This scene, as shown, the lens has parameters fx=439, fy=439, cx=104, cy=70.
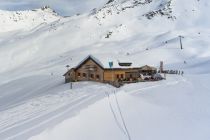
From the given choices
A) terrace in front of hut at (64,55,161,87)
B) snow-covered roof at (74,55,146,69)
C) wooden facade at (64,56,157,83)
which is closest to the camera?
terrace in front of hut at (64,55,161,87)

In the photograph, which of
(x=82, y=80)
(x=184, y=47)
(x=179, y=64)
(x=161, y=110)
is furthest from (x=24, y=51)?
(x=161, y=110)

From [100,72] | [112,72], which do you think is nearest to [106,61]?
[100,72]

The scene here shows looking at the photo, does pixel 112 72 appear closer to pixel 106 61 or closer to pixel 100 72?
pixel 100 72

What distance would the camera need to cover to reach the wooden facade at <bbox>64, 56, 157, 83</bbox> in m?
66.2

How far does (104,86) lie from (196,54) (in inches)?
2285

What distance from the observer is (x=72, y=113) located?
38406 millimetres

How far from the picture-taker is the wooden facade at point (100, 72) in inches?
2608

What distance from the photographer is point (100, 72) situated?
6700cm

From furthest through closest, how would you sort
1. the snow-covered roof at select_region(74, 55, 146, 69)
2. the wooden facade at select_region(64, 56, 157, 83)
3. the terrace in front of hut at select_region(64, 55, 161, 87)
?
the snow-covered roof at select_region(74, 55, 146, 69) → the wooden facade at select_region(64, 56, 157, 83) → the terrace in front of hut at select_region(64, 55, 161, 87)

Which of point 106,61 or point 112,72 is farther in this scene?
point 106,61

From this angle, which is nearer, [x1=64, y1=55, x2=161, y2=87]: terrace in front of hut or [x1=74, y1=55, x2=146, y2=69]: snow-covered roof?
[x1=64, y1=55, x2=161, y2=87]: terrace in front of hut

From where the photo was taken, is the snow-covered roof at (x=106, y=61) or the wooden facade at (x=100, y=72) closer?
the wooden facade at (x=100, y=72)

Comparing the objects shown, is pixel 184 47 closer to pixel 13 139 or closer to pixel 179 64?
pixel 179 64

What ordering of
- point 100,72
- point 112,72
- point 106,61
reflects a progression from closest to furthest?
point 112,72
point 100,72
point 106,61
